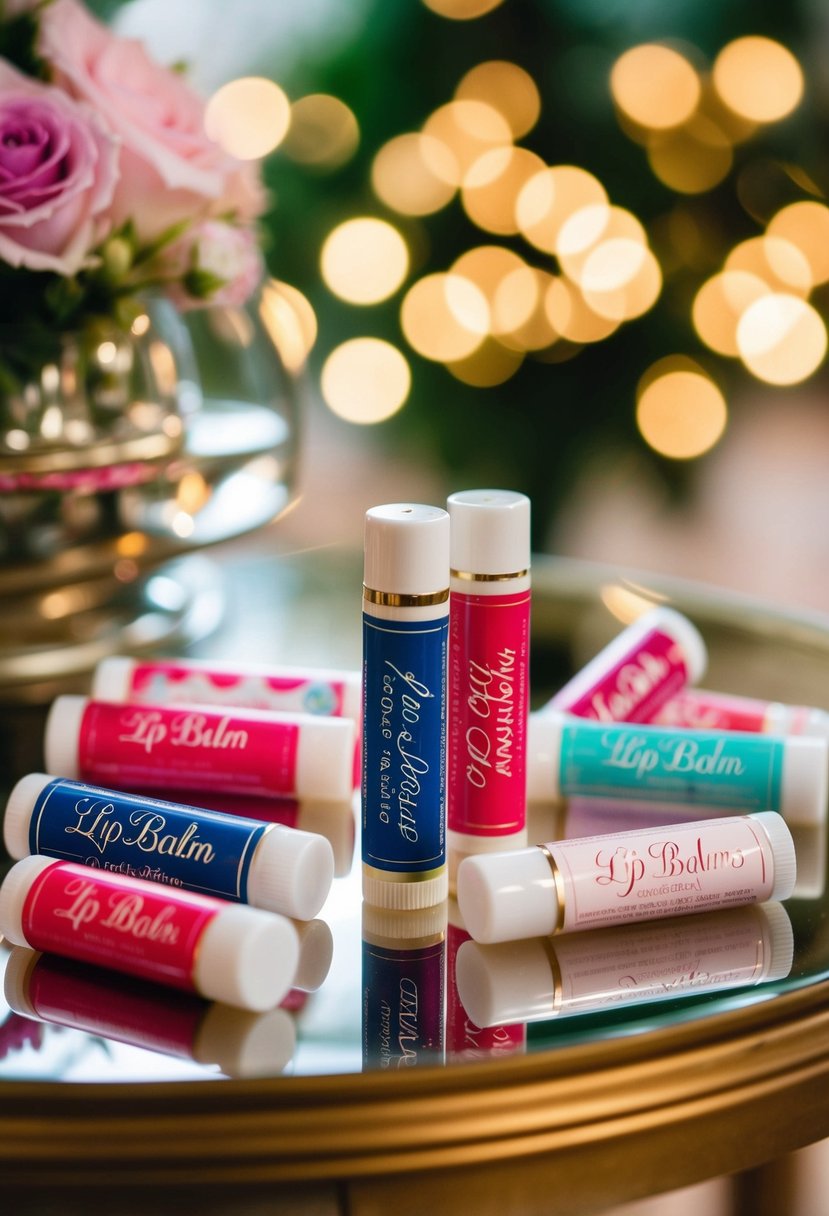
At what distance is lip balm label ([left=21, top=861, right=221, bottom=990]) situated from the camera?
584 millimetres

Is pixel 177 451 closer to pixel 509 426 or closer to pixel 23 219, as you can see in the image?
pixel 23 219

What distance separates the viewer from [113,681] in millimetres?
895

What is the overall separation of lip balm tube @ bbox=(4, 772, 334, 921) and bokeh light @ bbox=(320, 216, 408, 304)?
124 centimetres

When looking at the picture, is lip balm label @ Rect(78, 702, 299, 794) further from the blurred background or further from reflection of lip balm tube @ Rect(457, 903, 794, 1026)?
the blurred background

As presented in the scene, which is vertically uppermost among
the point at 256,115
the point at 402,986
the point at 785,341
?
the point at 256,115

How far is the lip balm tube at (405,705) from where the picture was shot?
0.67 m

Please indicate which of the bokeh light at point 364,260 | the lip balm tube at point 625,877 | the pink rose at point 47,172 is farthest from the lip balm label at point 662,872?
the bokeh light at point 364,260

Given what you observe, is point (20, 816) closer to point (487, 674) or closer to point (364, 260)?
point (487, 674)

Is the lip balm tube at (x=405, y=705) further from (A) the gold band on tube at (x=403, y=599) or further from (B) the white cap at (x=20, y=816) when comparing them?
(B) the white cap at (x=20, y=816)

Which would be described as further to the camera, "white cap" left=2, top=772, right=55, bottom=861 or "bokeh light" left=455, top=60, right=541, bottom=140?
"bokeh light" left=455, top=60, right=541, bottom=140

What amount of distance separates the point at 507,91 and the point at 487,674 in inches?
50.3

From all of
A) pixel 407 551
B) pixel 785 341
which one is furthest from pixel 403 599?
pixel 785 341

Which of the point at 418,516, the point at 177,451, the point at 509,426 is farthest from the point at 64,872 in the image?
the point at 509,426

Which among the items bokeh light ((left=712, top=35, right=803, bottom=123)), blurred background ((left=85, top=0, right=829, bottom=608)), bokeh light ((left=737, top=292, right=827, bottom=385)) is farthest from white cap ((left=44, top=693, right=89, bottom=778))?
bokeh light ((left=737, top=292, right=827, bottom=385))
